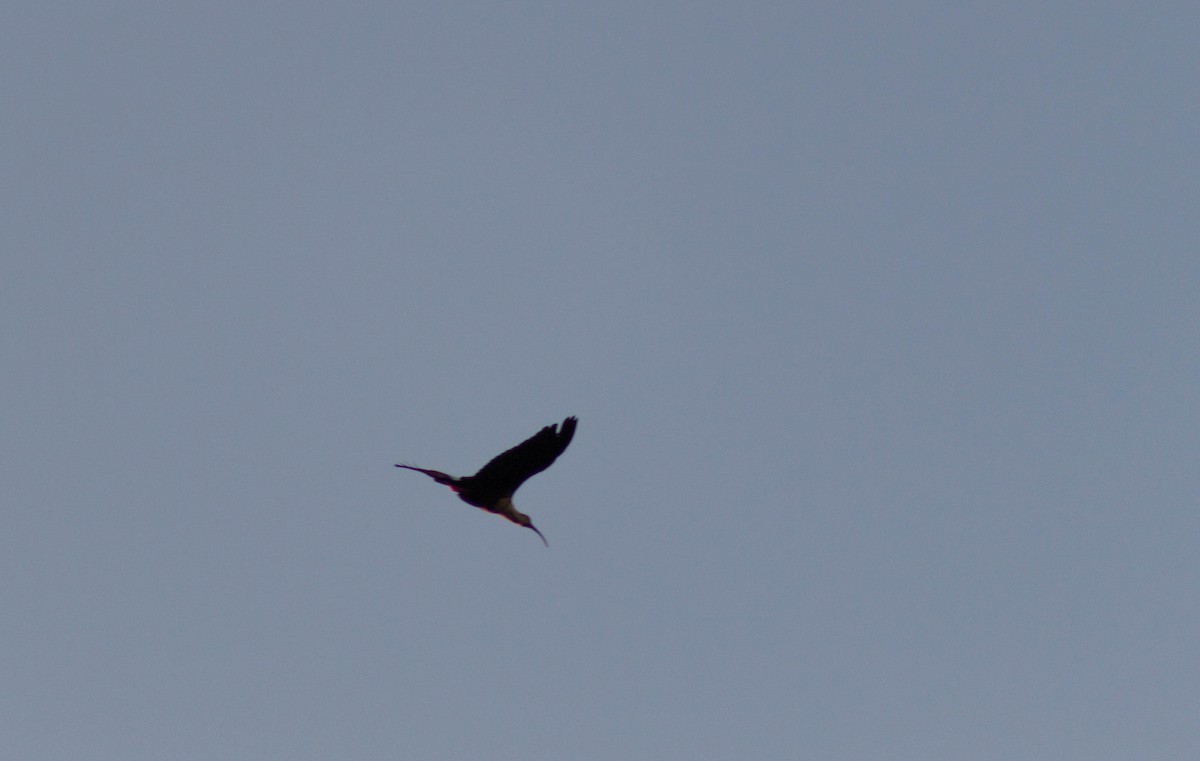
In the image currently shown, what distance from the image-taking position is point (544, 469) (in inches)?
770

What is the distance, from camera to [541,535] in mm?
21547

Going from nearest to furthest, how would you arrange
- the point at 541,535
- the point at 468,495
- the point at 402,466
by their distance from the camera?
the point at 402,466
the point at 468,495
the point at 541,535

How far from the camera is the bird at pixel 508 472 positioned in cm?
1888

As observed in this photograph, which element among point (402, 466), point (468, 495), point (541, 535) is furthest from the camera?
point (541, 535)

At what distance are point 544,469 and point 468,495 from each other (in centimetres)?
158

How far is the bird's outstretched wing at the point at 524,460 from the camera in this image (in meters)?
18.8

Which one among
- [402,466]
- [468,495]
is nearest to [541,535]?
[468,495]

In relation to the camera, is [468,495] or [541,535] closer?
[468,495]

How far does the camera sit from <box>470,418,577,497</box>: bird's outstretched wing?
18.8 metres

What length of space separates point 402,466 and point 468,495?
2022 millimetres

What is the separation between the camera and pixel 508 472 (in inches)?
774

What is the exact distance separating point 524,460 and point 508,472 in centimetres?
55

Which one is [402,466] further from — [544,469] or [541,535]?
[541,535]

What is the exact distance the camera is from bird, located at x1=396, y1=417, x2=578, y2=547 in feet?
61.9
